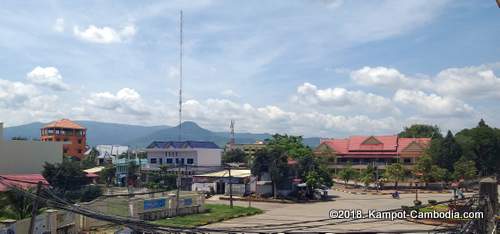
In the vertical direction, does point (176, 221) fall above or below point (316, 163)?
below

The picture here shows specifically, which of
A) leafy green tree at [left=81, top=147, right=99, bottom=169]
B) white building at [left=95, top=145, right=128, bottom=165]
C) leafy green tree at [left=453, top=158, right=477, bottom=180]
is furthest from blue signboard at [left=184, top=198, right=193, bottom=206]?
white building at [left=95, top=145, right=128, bottom=165]

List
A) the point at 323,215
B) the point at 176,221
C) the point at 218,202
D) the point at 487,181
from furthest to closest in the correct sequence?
the point at 218,202 → the point at 323,215 → the point at 176,221 → the point at 487,181

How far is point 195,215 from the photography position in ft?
132

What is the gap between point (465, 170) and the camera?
6188 centimetres

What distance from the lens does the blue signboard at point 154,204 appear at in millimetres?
36444

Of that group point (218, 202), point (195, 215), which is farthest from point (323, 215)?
point (218, 202)

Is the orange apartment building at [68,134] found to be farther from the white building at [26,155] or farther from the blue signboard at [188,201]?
the blue signboard at [188,201]

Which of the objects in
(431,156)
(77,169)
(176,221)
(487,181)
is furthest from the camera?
(431,156)

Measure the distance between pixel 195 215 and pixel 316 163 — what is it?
18619 millimetres

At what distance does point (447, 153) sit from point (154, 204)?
4571 cm

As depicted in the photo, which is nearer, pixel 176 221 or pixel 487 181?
pixel 487 181

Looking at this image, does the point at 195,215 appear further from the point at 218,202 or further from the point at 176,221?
the point at 218,202

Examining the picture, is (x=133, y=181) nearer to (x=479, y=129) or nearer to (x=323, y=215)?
(x=323, y=215)

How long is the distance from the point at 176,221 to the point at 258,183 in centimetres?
1885
